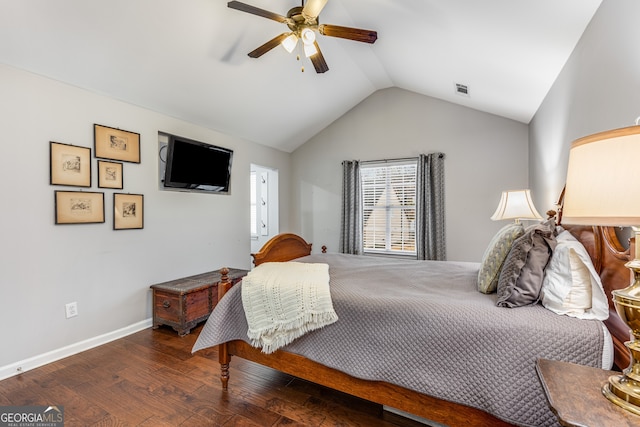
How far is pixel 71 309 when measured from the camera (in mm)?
2480

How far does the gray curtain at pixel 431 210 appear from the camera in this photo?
402 centimetres

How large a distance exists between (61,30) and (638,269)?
335 centimetres

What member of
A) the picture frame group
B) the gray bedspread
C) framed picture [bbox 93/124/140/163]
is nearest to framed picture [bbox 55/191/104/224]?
the picture frame group

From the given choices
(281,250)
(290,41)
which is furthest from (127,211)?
(290,41)

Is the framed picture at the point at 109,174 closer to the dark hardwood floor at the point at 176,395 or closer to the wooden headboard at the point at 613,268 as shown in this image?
the dark hardwood floor at the point at 176,395

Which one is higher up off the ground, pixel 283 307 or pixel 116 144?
pixel 116 144

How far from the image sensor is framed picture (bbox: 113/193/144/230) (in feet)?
9.15

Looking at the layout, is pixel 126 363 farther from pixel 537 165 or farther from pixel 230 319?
pixel 537 165

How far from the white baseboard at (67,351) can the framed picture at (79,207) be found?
3.48 ft

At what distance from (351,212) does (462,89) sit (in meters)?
2.20

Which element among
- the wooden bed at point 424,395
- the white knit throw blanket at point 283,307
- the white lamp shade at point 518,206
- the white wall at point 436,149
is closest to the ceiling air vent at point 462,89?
the white wall at point 436,149

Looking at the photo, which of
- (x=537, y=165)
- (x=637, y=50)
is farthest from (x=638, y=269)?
(x=537, y=165)

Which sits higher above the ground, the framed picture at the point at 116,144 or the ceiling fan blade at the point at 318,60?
the ceiling fan blade at the point at 318,60

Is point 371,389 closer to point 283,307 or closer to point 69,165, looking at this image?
point 283,307
